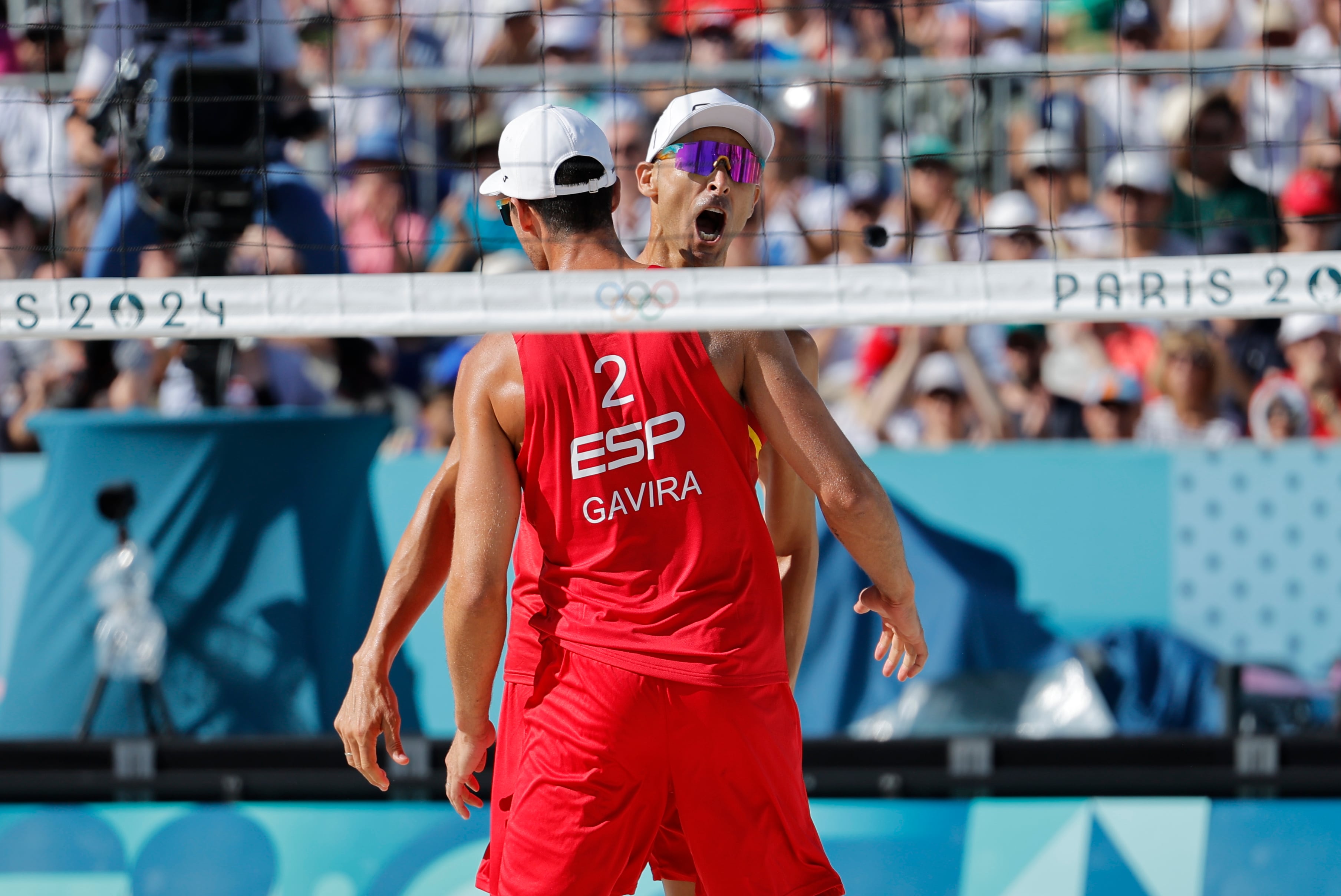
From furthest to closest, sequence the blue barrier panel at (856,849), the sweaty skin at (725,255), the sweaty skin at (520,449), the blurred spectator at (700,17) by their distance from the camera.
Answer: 1. the blurred spectator at (700,17)
2. the blue barrier panel at (856,849)
3. the sweaty skin at (725,255)
4. the sweaty skin at (520,449)

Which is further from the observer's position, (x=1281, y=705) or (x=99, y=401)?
(x=99, y=401)

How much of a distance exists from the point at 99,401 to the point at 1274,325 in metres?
4.55

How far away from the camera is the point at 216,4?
5211 mm

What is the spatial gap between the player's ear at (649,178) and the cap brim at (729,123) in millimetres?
20

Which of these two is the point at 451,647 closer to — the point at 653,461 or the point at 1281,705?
the point at 653,461

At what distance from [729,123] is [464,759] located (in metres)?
1.30

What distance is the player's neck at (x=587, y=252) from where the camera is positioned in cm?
251

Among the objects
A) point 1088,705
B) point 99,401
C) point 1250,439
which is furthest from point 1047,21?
point 99,401

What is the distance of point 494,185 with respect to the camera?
2.56 meters

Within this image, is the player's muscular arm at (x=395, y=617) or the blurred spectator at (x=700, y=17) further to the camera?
the blurred spectator at (x=700, y=17)

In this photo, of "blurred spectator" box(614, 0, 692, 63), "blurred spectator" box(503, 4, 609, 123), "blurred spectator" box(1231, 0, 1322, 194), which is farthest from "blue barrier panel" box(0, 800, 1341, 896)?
"blurred spectator" box(614, 0, 692, 63)

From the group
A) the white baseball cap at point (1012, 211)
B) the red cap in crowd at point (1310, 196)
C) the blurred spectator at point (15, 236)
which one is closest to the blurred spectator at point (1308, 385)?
the red cap in crowd at point (1310, 196)

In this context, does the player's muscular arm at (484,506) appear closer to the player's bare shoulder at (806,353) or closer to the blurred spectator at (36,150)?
the player's bare shoulder at (806,353)

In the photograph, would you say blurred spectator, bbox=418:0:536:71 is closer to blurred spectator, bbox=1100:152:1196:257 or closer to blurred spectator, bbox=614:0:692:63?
blurred spectator, bbox=614:0:692:63
